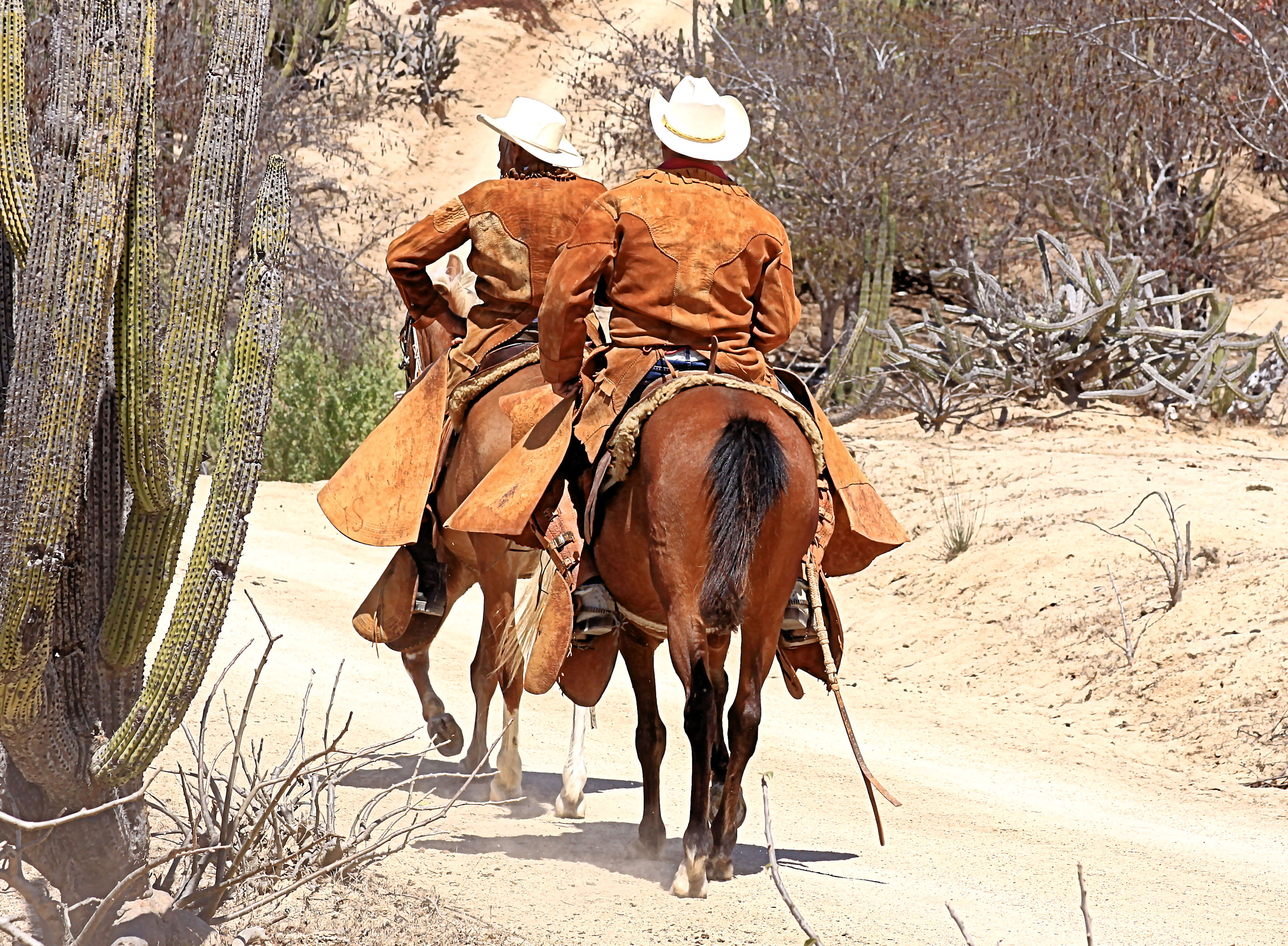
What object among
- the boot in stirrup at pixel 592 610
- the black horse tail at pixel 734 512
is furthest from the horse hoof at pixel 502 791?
the black horse tail at pixel 734 512

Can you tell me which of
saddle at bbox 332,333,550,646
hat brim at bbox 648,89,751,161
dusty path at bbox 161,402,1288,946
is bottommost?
dusty path at bbox 161,402,1288,946

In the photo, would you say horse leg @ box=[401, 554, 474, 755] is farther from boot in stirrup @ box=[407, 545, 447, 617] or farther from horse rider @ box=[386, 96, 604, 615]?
horse rider @ box=[386, 96, 604, 615]

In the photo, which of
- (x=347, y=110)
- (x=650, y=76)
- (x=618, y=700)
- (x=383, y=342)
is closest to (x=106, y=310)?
(x=618, y=700)

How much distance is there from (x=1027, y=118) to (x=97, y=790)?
1768 centimetres

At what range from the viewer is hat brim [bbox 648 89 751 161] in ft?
17.9

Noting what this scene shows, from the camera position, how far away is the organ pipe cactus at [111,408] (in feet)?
11.5

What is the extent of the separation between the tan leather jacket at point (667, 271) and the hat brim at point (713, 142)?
0.22ft

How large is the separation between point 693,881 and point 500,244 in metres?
2.64

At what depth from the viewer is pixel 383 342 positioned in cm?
1630

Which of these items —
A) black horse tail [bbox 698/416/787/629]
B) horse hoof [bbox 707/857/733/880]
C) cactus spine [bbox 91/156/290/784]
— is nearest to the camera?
cactus spine [bbox 91/156/290/784]

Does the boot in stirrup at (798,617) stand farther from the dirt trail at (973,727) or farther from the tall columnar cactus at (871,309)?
the tall columnar cactus at (871,309)

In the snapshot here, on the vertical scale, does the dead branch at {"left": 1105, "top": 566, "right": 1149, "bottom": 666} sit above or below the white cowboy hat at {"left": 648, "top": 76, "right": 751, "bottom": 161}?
below

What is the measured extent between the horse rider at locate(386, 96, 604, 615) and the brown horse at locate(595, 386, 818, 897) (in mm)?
1438

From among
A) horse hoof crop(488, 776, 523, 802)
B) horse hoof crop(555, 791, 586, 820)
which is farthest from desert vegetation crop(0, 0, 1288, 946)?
horse hoof crop(555, 791, 586, 820)
